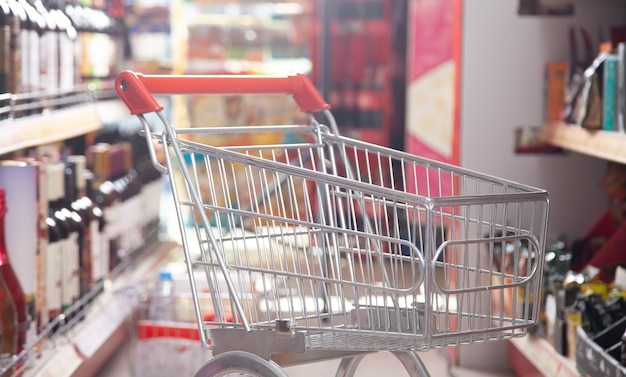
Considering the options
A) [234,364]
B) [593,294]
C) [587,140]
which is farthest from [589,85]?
[234,364]

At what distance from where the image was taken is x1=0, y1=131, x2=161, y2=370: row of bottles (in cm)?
248

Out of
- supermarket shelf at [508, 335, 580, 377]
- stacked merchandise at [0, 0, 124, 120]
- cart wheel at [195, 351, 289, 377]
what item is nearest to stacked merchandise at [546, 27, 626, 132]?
supermarket shelf at [508, 335, 580, 377]

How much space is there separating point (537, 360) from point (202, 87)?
1427 mm

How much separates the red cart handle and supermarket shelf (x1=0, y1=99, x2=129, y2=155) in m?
0.52

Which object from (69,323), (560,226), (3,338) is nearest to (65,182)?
(69,323)

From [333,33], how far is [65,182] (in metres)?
3.24

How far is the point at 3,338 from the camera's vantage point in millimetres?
2396

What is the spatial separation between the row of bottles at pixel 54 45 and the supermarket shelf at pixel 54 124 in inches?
3.5

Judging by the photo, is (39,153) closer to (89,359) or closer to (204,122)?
(89,359)

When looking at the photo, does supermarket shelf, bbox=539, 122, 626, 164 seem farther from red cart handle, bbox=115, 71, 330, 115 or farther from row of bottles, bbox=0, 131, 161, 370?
row of bottles, bbox=0, 131, 161, 370

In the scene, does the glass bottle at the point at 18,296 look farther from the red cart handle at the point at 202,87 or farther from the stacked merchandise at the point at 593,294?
the stacked merchandise at the point at 593,294

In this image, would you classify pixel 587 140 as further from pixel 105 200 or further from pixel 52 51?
pixel 105 200

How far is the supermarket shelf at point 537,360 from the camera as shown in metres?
2.57

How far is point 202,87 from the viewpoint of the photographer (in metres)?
1.89
